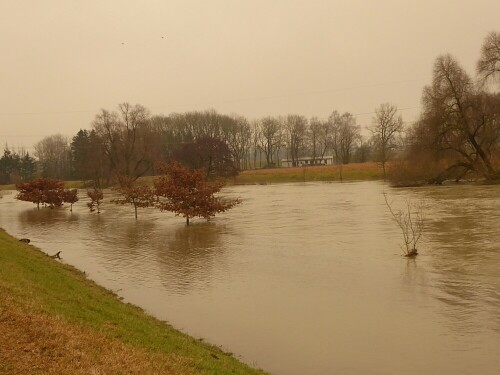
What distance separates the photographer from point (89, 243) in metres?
24.4

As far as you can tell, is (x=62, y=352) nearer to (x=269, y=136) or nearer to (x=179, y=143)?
(x=179, y=143)

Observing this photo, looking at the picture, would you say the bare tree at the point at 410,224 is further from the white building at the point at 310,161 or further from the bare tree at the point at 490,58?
the white building at the point at 310,161

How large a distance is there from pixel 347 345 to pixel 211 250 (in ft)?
38.8

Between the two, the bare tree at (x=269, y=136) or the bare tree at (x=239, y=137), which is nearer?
the bare tree at (x=239, y=137)

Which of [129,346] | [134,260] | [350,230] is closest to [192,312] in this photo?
[129,346]

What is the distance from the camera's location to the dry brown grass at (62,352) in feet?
17.9

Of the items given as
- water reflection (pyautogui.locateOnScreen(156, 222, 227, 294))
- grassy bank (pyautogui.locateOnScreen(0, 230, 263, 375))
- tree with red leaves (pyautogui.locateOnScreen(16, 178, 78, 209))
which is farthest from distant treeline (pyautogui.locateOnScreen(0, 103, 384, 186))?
grassy bank (pyautogui.locateOnScreen(0, 230, 263, 375))

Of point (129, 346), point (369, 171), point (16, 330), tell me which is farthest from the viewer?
point (369, 171)

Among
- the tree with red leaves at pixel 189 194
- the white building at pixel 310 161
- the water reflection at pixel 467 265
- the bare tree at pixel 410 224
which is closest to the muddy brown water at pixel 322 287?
the water reflection at pixel 467 265

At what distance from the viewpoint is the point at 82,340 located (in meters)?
6.48

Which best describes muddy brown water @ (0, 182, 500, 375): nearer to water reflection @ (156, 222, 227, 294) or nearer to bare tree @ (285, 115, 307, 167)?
water reflection @ (156, 222, 227, 294)

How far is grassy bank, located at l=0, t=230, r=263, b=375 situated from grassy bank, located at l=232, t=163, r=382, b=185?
7574cm

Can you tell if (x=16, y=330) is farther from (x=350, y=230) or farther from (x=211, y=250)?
(x=350, y=230)

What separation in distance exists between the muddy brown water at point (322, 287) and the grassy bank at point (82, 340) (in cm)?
160
